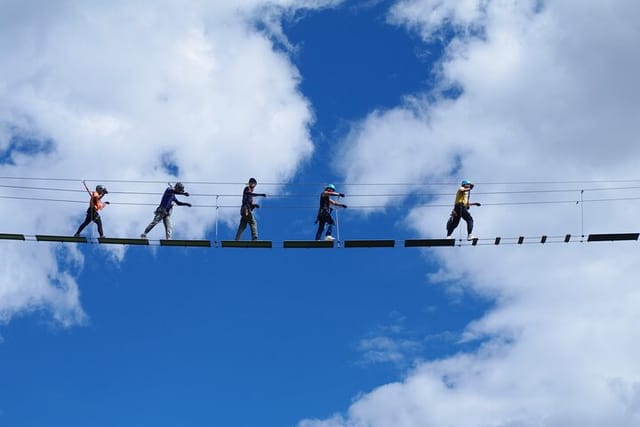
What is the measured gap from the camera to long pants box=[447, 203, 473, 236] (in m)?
48.0

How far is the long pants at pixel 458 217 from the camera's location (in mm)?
48000

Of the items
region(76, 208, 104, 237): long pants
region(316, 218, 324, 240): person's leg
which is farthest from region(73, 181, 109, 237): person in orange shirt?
region(316, 218, 324, 240): person's leg

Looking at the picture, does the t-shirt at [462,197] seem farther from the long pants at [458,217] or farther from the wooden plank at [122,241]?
the wooden plank at [122,241]

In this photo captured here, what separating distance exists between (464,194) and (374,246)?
4433 mm

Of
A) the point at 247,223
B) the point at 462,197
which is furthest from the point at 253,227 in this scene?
the point at 462,197

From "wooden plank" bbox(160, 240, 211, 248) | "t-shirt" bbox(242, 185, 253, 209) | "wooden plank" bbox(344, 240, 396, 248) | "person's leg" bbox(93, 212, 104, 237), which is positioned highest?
"t-shirt" bbox(242, 185, 253, 209)

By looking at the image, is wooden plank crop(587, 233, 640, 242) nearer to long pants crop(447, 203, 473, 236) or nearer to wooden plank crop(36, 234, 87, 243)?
long pants crop(447, 203, 473, 236)

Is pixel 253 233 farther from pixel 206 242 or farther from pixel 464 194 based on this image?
pixel 464 194

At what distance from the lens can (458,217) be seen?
48156 millimetres

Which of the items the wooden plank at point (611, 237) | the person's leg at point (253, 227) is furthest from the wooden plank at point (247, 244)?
the wooden plank at point (611, 237)

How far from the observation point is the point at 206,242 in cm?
4606

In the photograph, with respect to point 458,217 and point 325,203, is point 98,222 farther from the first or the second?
point 458,217

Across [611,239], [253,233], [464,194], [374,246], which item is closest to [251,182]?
[253,233]

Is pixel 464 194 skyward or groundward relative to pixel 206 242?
skyward
